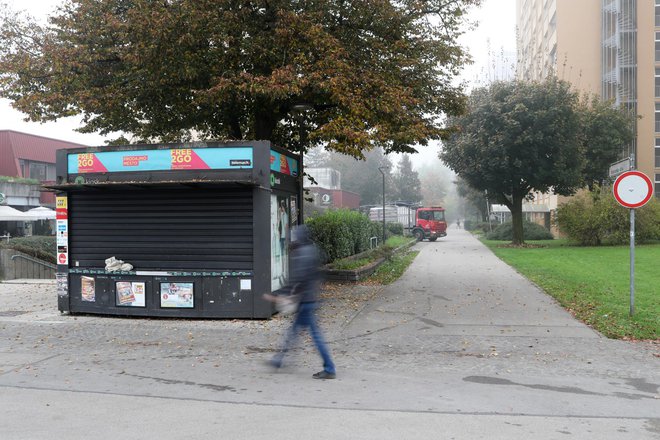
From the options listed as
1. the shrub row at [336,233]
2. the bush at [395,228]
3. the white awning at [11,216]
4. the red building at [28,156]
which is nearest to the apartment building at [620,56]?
the bush at [395,228]

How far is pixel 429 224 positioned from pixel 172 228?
35250mm

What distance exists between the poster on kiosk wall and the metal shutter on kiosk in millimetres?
515

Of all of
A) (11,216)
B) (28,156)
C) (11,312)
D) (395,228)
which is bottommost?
(11,312)

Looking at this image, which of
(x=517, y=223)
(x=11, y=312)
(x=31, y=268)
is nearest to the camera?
(x=11, y=312)

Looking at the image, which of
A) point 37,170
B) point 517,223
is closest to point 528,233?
point 517,223

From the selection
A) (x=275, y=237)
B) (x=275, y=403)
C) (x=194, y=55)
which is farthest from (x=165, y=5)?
(x=275, y=403)

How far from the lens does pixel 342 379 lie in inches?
252

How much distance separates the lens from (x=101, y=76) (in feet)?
44.0

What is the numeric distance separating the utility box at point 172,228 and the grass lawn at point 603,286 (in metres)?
5.90

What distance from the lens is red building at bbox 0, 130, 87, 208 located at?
40.2 metres

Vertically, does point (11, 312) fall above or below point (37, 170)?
below

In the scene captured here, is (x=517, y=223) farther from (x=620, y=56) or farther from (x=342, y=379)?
(x=342, y=379)

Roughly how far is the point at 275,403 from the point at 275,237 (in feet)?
18.1

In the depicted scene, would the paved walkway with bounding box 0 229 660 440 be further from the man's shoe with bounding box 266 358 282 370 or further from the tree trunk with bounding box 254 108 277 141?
the tree trunk with bounding box 254 108 277 141
